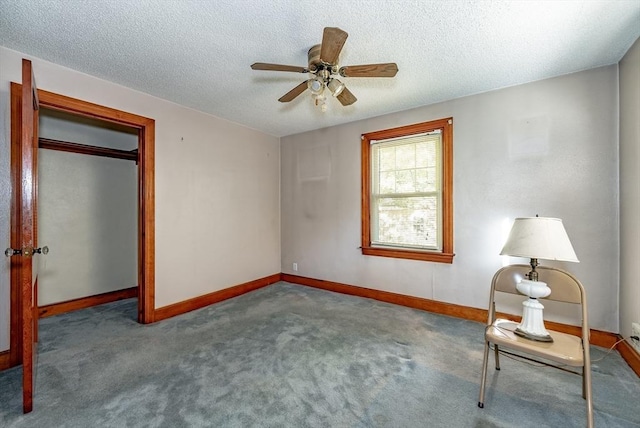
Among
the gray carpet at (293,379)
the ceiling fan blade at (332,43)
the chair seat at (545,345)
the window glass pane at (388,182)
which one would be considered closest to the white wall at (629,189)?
Answer: the gray carpet at (293,379)

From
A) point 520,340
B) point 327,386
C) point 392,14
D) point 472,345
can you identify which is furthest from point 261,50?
point 472,345

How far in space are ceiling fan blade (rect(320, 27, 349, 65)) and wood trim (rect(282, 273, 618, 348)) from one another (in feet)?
9.14

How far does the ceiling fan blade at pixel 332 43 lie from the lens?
58.9 inches

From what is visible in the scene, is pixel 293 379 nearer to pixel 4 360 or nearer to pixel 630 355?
pixel 4 360

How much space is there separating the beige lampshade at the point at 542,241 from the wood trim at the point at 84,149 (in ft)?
15.1

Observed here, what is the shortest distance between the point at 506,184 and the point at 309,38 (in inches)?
93.1

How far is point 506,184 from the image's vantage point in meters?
2.79

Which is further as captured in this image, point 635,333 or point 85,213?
point 85,213

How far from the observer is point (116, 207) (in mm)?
3852

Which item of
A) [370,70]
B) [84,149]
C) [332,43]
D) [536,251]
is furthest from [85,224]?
[536,251]

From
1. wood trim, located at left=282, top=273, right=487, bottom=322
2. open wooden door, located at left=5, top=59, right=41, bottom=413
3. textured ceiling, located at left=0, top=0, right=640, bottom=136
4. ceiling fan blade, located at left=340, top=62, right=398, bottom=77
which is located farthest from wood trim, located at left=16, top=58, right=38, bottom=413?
wood trim, located at left=282, top=273, right=487, bottom=322

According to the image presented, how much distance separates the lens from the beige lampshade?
158 cm

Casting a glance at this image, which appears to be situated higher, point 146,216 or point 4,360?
point 146,216

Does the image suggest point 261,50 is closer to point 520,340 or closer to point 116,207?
point 520,340
